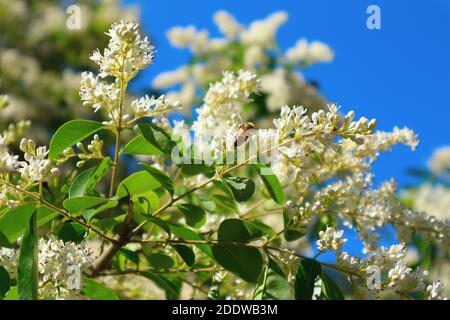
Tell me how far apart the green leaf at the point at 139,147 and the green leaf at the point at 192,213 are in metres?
0.09

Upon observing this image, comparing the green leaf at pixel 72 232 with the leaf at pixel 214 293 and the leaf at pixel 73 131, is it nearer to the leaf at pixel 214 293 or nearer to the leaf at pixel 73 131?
the leaf at pixel 73 131

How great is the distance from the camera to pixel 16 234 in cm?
88

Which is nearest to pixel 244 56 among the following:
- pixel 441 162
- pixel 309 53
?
pixel 309 53

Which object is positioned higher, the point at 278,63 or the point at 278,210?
the point at 278,63

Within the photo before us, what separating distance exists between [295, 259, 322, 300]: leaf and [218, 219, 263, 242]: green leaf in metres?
0.07

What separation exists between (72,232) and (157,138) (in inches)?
6.8

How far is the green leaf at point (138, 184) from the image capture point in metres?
0.91

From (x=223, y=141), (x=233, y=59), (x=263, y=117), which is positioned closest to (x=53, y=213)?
(x=223, y=141)

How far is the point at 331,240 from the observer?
881mm

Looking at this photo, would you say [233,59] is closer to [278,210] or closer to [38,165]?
[278,210]

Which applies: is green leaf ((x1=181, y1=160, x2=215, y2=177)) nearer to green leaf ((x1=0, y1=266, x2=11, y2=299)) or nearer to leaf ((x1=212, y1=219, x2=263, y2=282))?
leaf ((x1=212, y1=219, x2=263, y2=282))

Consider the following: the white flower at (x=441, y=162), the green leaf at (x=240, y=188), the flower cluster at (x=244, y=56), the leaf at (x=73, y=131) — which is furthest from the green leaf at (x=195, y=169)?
the white flower at (x=441, y=162)

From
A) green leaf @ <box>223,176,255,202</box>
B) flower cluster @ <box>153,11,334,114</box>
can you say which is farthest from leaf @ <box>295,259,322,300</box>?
flower cluster @ <box>153,11,334,114</box>
